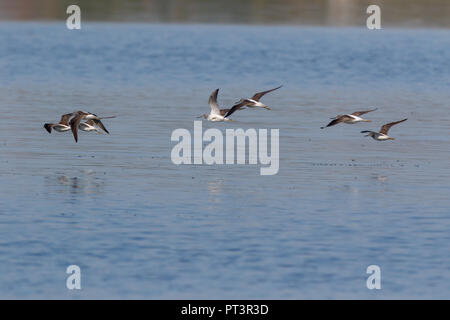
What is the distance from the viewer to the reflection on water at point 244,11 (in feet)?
353

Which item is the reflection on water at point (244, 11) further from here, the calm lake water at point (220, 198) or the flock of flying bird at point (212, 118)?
the flock of flying bird at point (212, 118)

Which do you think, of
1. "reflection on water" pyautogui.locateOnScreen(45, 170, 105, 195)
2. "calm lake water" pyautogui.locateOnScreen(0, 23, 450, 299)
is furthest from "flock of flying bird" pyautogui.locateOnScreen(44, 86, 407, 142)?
"reflection on water" pyautogui.locateOnScreen(45, 170, 105, 195)

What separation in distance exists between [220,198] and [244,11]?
94685mm

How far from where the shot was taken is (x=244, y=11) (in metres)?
122

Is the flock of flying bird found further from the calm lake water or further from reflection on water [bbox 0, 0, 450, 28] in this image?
reflection on water [bbox 0, 0, 450, 28]

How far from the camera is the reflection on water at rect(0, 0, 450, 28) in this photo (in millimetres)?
107500

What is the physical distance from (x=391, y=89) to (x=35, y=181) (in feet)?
99.7

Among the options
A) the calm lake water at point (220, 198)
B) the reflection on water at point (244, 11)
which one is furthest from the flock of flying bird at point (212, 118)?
the reflection on water at point (244, 11)

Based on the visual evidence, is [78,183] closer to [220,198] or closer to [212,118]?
[220,198]

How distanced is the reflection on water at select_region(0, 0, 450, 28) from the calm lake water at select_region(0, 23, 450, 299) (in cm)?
4961

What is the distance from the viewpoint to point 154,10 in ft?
392

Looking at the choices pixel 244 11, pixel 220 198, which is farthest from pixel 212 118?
pixel 244 11

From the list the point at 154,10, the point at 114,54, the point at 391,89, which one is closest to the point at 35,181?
the point at 391,89
